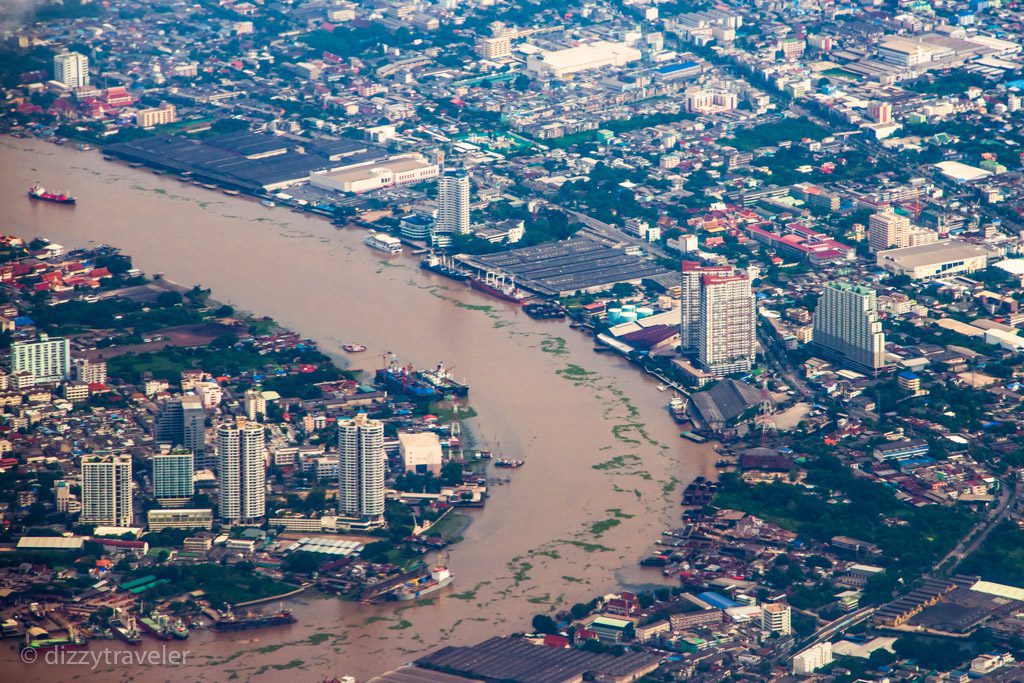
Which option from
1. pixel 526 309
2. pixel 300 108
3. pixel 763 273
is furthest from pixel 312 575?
pixel 300 108

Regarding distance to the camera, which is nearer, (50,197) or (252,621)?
(252,621)

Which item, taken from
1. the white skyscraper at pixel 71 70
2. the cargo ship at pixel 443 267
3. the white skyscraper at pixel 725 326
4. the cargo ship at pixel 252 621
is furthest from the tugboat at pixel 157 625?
the white skyscraper at pixel 71 70

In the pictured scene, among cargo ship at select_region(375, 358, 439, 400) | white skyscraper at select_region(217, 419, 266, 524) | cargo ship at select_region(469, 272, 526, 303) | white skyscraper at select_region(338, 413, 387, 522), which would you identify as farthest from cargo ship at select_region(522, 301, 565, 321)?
white skyscraper at select_region(217, 419, 266, 524)

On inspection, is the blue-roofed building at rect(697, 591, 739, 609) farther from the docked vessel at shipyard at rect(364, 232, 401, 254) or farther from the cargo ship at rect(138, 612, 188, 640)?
the docked vessel at shipyard at rect(364, 232, 401, 254)

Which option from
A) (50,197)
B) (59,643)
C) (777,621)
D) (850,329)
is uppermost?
(850,329)

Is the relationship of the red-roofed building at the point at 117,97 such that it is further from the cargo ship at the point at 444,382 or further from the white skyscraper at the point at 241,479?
the white skyscraper at the point at 241,479

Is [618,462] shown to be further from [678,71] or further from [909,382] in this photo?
[678,71]

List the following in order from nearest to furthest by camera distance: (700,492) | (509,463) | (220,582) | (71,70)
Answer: (220,582), (700,492), (509,463), (71,70)

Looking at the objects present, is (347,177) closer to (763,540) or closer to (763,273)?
(763,273)

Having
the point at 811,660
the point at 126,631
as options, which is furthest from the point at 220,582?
the point at 811,660
